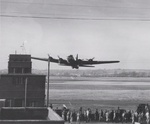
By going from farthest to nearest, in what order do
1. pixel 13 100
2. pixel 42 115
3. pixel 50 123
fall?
pixel 13 100 → pixel 42 115 → pixel 50 123

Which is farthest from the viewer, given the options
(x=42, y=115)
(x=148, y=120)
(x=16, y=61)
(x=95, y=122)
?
(x=16, y=61)

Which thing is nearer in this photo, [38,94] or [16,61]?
[38,94]

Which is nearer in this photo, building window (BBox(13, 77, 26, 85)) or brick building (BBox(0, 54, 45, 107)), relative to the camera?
brick building (BBox(0, 54, 45, 107))

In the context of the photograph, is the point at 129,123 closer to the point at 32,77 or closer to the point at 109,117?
the point at 109,117

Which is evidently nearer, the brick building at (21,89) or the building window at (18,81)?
the brick building at (21,89)

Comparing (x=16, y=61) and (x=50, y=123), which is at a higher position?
(x=16, y=61)

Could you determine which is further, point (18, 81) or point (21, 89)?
point (18, 81)

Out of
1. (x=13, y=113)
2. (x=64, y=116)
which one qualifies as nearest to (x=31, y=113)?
(x=13, y=113)

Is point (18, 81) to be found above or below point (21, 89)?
above

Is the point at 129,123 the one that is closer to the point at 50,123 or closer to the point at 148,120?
the point at 148,120
